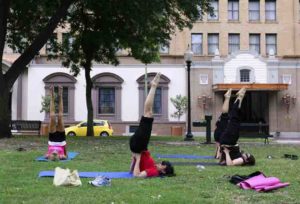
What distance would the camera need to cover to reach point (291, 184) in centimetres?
905

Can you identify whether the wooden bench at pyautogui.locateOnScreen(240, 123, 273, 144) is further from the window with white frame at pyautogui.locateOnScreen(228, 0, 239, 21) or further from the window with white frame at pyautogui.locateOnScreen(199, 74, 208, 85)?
the window with white frame at pyautogui.locateOnScreen(228, 0, 239, 21)

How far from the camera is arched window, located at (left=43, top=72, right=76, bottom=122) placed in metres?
46.3

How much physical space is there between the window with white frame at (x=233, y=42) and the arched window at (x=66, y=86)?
15.5m

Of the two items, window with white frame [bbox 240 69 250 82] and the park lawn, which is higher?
window with white frame [bbox 240 69 250 82]

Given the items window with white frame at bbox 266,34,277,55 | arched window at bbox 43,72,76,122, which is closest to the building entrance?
window with white frame at bbox 266,34,277,55

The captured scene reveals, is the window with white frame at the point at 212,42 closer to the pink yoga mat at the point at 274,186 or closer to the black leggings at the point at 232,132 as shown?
the black leggings at the point at 232,132

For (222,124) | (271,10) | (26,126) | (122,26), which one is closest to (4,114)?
(122,26)

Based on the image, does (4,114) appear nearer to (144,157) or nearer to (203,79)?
(144,157)

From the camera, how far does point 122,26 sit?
2441 cm

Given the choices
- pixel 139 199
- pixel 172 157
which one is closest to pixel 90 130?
pixel 172 157

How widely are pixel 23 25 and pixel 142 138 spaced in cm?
1864

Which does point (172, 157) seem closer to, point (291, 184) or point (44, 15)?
point (291, 184)

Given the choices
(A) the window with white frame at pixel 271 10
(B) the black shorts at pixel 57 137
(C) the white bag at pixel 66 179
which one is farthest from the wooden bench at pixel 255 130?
(A) the window with white frame at pixel 271 10

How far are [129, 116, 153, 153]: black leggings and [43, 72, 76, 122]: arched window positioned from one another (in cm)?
3661
